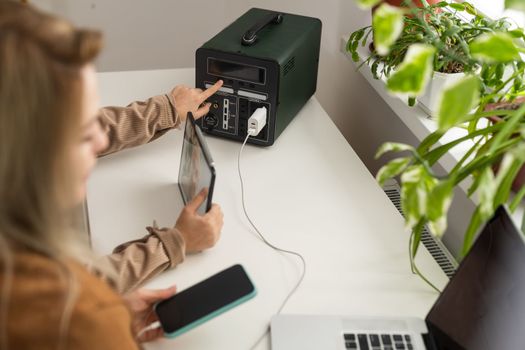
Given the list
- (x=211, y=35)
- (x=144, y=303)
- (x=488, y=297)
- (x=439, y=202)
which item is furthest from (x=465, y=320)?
(x=211, y=35)

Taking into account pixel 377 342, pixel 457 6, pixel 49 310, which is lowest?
pixel 377 342

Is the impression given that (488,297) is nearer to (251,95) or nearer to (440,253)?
(440,253)

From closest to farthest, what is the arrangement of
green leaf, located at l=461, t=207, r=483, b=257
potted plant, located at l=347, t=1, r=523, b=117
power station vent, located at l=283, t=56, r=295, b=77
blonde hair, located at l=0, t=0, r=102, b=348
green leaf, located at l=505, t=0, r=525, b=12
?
blonde hair, located at l=0, t=0, r=102, b=348 → green leaf, located at l=505, t=0, r=525, b=12 → green leaf, located at l=461, t=207, r=483, b=257 → potted plant, located at l=347, t=1, r=523, b=117 → power station vent, located at l=283, t=56, r=295, b=77

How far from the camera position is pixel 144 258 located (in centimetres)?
96

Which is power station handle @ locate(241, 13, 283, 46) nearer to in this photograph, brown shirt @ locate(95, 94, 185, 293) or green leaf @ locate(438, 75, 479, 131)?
brown shirt @ locate(95, 94, 185, 293)

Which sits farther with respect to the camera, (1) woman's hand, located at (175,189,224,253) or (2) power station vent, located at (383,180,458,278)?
(2) power station vent, located at (383,180,458,278)

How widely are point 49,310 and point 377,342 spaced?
484 mm

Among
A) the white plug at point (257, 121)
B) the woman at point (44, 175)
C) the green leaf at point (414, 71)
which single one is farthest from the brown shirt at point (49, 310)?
the white plug at point (257, 121)

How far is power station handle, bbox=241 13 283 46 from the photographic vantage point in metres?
1.25

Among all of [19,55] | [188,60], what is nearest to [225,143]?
[19,55]

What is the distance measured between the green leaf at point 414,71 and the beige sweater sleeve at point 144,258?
→ 0.49m

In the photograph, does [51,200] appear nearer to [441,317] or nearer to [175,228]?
[175,228]

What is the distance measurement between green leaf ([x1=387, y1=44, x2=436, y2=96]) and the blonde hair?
1.05ft

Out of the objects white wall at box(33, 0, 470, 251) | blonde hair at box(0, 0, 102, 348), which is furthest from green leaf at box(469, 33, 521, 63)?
white wall at box(33, 0, 470, 251)
